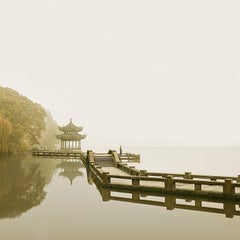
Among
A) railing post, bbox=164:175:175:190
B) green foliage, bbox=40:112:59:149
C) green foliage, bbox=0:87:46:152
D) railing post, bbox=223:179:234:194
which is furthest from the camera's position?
green foliage, bbox=40:112:59:149

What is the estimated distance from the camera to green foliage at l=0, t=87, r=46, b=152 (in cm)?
6071

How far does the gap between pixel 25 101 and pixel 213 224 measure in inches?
2484

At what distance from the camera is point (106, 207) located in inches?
539

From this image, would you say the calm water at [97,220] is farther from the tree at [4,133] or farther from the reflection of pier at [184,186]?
the tree at [4,133]

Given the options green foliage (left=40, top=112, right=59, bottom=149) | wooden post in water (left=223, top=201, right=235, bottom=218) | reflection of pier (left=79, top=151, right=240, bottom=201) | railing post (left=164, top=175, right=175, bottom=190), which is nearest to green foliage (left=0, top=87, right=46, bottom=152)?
green foliage (left=40, top=112, right=59, bottom=149)

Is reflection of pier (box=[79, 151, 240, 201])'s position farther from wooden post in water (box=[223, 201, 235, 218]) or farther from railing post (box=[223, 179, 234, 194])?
wooden post in water (box=[223, 201, 235, 218])

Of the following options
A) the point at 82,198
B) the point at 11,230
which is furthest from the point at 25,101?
the point at 11,230

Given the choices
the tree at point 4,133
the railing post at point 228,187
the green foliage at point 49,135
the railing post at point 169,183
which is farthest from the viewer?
the green foliage at point 49,135

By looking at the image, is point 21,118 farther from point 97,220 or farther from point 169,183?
point 97,220

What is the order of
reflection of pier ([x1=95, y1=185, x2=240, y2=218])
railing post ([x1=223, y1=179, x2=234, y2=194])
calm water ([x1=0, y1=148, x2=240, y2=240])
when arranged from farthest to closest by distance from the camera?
1. railing post ([x1=223, y1=179, x2=234, y2=194])
2. reflection of pier ([x1=95, y1=185, x2=240, y2=218])
3. calm water ([x1=0, y1=148, x2=240, y2=240])

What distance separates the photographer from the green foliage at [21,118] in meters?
60.7

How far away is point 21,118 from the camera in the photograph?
63.8 metres

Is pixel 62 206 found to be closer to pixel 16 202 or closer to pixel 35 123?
pixel 16 202

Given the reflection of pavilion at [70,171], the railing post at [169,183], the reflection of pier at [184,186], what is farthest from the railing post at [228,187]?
the reflection of pavilion at [70,171]
